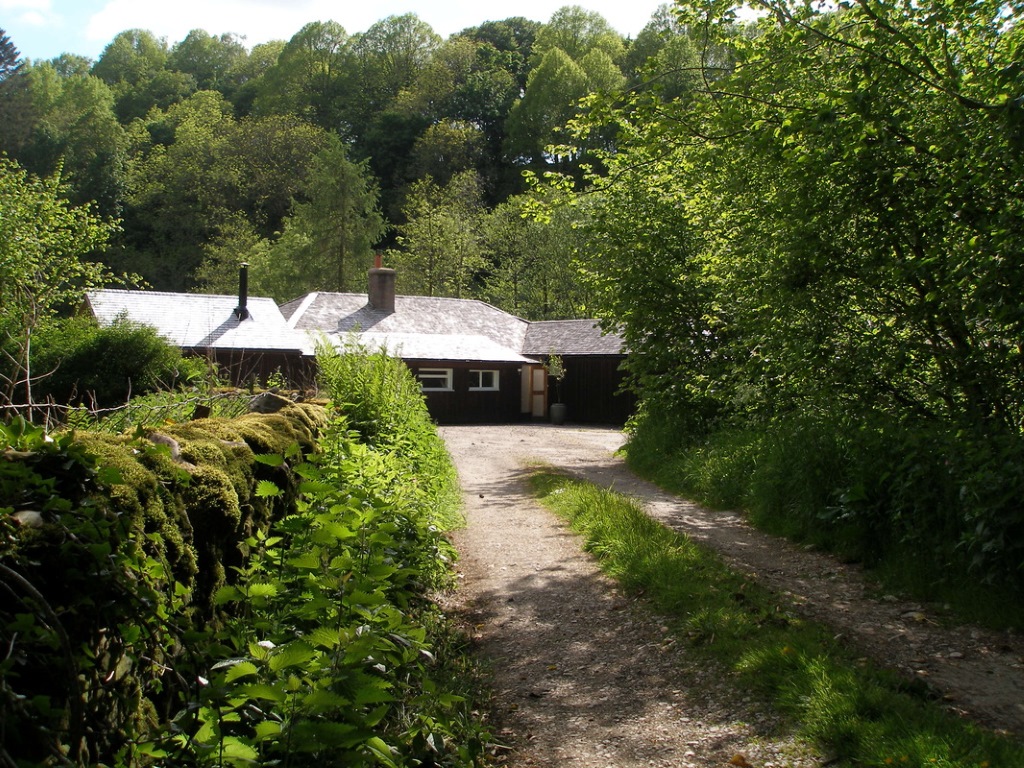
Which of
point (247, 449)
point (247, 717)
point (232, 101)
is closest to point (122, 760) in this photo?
point (247, 717)

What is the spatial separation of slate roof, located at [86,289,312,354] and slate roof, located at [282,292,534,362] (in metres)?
2.87

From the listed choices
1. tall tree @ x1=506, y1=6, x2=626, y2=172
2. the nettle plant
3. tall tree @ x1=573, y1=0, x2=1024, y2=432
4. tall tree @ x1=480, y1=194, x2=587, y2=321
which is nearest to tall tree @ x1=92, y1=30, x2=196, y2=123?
tall tree @ x1=506, y1=6, x2=626, y2=172

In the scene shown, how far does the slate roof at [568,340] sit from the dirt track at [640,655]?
24.8m

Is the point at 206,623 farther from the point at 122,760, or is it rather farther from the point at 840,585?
the point at 840,585

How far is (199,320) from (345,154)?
34.3 meters

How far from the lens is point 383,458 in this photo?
7547mm

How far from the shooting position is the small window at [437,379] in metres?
33.6

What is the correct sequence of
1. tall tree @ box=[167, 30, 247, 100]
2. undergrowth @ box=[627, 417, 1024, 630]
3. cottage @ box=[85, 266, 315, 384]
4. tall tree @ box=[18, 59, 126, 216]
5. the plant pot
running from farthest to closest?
tall tree @ box=[167, 30, 247, 100] → tall tree @ box=[18, 59, 126, 216] → the plant pot → cottage @ box=[85, 266, 315, 384] → undergrowth @ box=[627, 417, 1024, 630]

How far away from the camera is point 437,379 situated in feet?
111

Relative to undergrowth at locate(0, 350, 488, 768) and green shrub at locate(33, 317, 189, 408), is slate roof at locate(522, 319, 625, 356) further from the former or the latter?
undergrowth at locate(0, 350, 488, 768)

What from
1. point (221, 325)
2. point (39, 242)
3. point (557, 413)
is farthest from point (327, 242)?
point (39, 242)

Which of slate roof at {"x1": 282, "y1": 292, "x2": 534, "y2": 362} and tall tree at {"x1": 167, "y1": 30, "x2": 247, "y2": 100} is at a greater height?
tall tree at {"x1": 167, "y1": 30, "x2": 247, "y2": 100}

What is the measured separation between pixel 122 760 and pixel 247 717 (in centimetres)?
40

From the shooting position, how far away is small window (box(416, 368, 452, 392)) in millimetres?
33562
